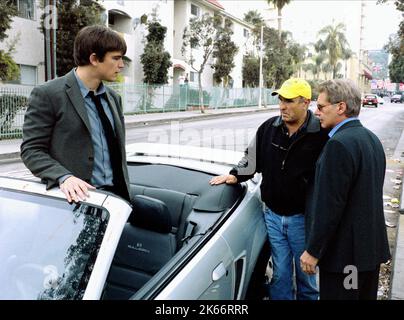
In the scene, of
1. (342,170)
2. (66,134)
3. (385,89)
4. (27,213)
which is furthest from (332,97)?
(385,89)

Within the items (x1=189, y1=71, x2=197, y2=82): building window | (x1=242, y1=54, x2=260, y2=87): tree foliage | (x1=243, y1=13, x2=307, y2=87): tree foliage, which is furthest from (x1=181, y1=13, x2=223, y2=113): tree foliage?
(x1=242, y1=54, x2=260, y2=87): tree foliage

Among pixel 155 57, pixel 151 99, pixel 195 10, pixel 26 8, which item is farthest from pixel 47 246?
pixel 195 10

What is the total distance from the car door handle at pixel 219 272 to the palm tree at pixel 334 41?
72961 millimetres

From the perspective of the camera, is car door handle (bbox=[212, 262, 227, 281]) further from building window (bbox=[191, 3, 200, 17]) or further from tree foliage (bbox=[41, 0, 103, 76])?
building window (bbox=[191, 3, 200, 17])

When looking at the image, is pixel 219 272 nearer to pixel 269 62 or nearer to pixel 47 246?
pixel 47 246

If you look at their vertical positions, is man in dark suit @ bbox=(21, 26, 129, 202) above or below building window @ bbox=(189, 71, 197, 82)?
below

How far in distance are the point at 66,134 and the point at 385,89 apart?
150m

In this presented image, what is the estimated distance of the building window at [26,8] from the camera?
1919 cm

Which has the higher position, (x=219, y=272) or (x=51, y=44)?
(x=51, y=44)

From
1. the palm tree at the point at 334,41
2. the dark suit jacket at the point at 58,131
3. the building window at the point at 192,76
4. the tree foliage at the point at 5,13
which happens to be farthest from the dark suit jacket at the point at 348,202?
the palm tree at the point at 334,41

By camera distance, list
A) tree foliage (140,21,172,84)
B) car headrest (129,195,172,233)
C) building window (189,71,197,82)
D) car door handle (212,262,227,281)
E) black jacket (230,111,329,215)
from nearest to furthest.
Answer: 1. car door handle (212,262,227,281)
2. car headrest (129,195,172,233)
3. black jacket (230,111,329,215)
4. tree foliage (140,21,172,84)
5. building window (189,71,197,82)

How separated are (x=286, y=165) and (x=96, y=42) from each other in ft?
4.85

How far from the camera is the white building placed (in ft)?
62.7

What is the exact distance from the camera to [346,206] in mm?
2418
